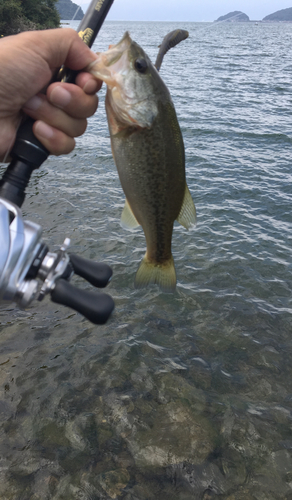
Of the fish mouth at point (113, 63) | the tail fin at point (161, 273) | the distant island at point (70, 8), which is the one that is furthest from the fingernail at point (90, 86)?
the tail fin at point (161, 273)

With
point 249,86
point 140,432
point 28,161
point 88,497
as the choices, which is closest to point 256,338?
point 140,432

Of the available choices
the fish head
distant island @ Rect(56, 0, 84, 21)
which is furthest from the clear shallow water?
distant island @ Rect(56, 0, 84, 21)

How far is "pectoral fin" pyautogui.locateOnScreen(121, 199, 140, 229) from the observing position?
9.13ft

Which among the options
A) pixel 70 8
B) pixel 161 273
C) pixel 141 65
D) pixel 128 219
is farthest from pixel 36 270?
pixel 70 8

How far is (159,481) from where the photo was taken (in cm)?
362

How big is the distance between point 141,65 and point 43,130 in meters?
0.78

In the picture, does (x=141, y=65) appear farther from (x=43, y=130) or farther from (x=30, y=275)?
(x=30, y=275)

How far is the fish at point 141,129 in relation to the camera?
233cm

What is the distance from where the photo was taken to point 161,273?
10.7 feet

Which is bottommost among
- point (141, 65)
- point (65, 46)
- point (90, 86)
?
point (90, 86)

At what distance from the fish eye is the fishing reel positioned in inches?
48.0

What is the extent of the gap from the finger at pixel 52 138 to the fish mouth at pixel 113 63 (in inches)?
19.8

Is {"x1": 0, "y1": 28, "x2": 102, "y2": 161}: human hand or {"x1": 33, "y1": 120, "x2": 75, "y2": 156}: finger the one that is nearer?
{"x1": 0, "y1": 28, "x2": 102, "y2": 161}: human hand

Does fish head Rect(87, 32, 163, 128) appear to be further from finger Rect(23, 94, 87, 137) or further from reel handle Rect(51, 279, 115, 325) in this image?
reel handle Rect(51, 279, 115, 325)
